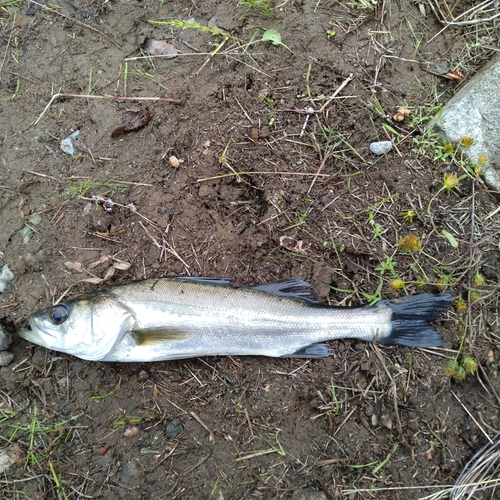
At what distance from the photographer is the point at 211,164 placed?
4020 mm

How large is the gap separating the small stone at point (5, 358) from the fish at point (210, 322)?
347 millimetres

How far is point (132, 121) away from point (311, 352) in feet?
9.09

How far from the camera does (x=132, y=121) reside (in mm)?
4109

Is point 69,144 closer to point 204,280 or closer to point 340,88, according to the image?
point 204,280

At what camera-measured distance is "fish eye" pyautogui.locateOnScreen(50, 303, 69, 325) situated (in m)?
3.51

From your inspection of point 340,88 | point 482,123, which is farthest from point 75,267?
point 482,123

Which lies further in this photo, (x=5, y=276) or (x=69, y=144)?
(x=69, y=144)

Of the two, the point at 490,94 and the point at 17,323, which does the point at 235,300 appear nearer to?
the point at 17,323

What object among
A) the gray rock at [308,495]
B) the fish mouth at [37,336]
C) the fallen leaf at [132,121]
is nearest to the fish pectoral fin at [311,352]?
the gray rock at [308,495]

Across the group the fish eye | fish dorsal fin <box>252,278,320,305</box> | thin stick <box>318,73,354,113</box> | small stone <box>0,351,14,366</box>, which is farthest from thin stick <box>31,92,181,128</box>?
small stone <box>0,351,14,366</box>

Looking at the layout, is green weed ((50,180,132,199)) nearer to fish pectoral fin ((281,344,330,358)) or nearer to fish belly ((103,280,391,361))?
fish belly ((103,280,391,361))

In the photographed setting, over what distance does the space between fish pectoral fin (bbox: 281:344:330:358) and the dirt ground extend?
0.39ft

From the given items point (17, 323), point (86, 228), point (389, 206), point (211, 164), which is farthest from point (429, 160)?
point (17, 323)

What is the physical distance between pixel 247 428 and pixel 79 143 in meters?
3.11
